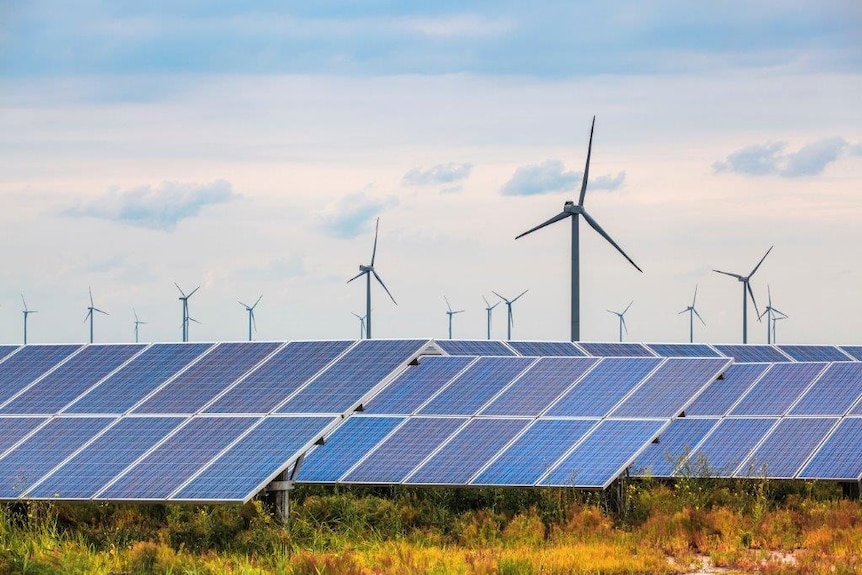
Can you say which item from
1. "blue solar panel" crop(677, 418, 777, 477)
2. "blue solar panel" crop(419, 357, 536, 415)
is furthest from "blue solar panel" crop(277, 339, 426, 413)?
"blue solar panel" crop(677, 418, 777, 477)

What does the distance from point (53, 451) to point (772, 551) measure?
13.7 metres

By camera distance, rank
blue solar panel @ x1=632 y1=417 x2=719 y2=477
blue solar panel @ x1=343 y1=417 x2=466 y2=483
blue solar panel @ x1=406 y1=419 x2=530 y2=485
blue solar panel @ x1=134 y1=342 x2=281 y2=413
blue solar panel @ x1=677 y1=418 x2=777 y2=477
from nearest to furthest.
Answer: blue solar panel @ x1=406 y1=419 x2=530 y2=485
blue solar panel @ x1=134 y1=342 x2=281 y2=413
blue solar panel @ x1=343 y1=417 x2=466 y2=483
blue solar panel @ x1=677 y1=418 x2=777 y2=477
blue solar panel @ x1=632 y1=417 x2=719 y2=477

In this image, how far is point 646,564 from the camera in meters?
26.3

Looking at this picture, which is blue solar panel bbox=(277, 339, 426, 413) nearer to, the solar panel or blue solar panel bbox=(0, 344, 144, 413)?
blue solar panel bbox=(0, 344, 144, 413)

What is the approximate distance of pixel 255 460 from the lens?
92.7 ft

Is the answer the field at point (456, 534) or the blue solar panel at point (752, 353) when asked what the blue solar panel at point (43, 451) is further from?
the blue solar panel at point (752, 353)

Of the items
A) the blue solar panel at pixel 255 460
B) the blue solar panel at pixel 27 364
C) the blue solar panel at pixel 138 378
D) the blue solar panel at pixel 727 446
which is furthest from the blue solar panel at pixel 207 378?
the blue solar panel at pixel 727 446

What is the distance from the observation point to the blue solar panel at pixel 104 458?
2841 centimetres

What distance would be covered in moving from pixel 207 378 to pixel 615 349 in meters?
21.8

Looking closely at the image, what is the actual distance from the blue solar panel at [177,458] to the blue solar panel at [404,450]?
10.3ft

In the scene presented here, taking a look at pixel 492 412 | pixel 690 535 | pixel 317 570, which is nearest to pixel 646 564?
pixel 690 535

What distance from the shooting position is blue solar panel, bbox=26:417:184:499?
28406 millimetres

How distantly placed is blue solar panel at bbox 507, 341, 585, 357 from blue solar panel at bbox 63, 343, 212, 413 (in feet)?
53.2

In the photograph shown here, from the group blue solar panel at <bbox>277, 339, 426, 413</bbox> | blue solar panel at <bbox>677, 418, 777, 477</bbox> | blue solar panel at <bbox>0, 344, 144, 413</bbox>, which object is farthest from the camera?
blue solar panel at <bbox>677, 418, 777, 477</bbox>
